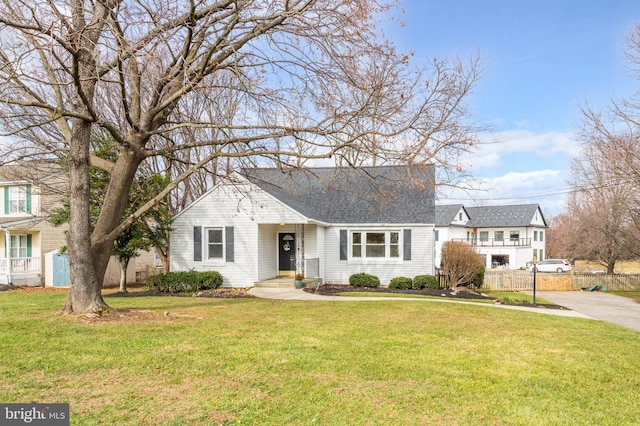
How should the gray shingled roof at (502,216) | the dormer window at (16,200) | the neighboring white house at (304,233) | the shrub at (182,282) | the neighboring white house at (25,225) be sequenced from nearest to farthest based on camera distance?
1. the shrub at (182,282)
2. the neighboring white house at (304,233)
3. the neighboring white house at (25,225)
4. the dormer window at (16,200)
5. the gray shingled roof at (502,216)

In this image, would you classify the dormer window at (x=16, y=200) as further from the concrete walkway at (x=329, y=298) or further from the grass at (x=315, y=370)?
the grass at (x=315, y=370)

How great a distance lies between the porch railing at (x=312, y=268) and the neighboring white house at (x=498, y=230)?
28084 millimetres

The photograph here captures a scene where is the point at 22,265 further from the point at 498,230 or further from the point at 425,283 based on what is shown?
the point at 498,230

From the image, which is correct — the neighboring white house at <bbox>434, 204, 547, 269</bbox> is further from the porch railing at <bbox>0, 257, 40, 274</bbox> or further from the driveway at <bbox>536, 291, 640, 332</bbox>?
the porch railing at <bbox>0, 257, 40, 274</bbox>

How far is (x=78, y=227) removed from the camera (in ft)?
29.1

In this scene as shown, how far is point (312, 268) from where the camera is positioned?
1872cm

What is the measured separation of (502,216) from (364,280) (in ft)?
123

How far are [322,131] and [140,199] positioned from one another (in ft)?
37.2

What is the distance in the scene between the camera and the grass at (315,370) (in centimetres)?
428

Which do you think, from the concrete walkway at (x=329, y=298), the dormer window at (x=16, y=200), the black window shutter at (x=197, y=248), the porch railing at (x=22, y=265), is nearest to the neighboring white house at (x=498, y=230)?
the concrete walkway at (x=329, y=298)

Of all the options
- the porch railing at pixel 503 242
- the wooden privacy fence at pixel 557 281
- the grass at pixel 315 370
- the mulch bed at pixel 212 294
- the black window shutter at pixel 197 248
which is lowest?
the wooden privacy fence at pixel 557 281

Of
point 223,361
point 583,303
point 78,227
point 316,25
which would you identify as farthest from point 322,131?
point 583,303

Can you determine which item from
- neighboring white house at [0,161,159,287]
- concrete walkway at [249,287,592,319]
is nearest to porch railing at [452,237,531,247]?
concrete walkway at [249,287,592,319]

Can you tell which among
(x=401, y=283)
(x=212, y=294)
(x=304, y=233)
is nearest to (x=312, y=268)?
(x=304, y=233)
